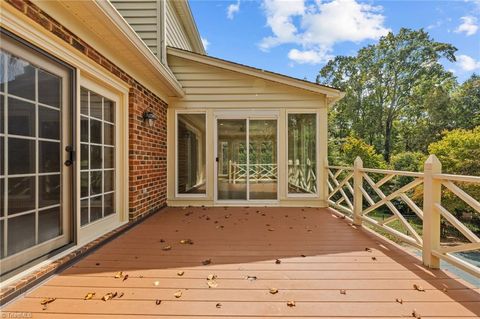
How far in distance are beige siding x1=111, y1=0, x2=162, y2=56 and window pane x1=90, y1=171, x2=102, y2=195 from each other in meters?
2.97

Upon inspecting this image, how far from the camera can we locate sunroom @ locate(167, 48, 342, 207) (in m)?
5.51

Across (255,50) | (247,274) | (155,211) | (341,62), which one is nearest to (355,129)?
(341,62)

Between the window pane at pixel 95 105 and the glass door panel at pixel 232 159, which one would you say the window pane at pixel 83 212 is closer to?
the window pane at pixel 95 105

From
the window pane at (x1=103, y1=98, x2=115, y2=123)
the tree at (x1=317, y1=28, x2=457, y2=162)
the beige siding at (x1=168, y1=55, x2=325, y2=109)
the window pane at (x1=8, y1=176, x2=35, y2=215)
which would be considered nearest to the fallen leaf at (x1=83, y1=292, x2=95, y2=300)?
the window pane at (x1=8, y1=176, x2=35, y2=215)

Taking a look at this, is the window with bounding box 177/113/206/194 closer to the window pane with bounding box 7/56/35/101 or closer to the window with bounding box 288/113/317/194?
the window with bounding box 288/113/317/194

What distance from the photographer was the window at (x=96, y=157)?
9.77ft

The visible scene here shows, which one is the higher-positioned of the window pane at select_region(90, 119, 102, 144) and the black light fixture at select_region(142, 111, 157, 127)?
the black light fixture at select_region(142, 111, 157, 127)

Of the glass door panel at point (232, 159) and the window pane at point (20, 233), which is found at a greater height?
the glass door panel at point (232, 159)

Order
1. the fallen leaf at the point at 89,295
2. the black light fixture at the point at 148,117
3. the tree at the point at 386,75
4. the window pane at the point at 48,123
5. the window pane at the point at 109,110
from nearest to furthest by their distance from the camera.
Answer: the fallen leaf at the point at 89,295 → the window pane at the point at 48,123 → the window pane at the point at 109,110 → the black light fixture at the point at 148,117 → the tree at the point at 386,75

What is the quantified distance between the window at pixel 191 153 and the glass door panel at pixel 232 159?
1.20 feet

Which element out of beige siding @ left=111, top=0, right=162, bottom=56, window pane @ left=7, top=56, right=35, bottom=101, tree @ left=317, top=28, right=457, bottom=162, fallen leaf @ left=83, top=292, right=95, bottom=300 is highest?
tree @ left=317, top=28, right=457, bottom=162

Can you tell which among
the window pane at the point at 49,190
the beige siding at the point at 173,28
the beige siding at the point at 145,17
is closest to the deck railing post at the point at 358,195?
the window pane at the point at 49,190

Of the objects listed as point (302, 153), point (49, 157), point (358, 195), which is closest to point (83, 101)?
point (49, 157)

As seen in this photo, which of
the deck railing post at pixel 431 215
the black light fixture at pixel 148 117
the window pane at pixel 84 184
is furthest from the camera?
the black light fixture at pixel 148 117
